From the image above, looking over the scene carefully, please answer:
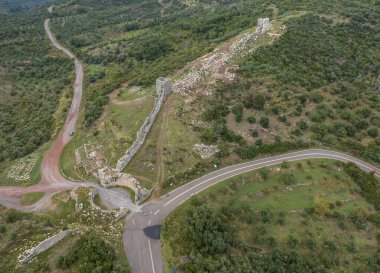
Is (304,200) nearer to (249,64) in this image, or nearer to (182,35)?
(249,64)

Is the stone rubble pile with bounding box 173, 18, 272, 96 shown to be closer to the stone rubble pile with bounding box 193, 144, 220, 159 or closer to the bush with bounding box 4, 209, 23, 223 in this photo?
the stone rubble pile with bounding box 193, 144, 220, 159

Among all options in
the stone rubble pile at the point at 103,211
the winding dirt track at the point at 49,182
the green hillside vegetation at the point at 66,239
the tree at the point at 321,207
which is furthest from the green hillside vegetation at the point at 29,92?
the tree at the point at 321,207

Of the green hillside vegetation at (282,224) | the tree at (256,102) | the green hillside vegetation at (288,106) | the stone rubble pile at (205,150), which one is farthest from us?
the tree at (256,102)

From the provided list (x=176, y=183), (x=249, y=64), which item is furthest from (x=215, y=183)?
(x=249, y=64)

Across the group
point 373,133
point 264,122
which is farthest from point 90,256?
point 373,133

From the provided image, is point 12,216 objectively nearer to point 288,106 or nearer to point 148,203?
point 148,203

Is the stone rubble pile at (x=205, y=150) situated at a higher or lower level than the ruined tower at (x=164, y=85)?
lower

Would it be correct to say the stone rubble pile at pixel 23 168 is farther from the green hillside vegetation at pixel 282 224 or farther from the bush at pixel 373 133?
the bush at pixel 373 133
